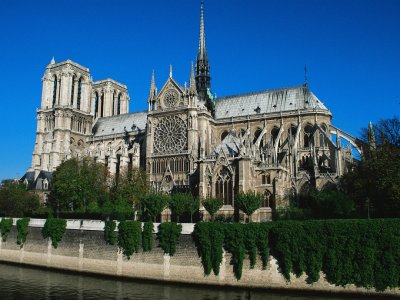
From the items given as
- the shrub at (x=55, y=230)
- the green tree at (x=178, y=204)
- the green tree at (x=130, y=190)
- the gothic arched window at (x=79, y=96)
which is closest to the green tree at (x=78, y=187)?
the green tree at (x=130, y=190)

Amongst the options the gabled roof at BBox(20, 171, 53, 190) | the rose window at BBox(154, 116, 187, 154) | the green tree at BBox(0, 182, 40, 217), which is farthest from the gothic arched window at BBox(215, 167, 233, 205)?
the gabled roof at BBox(20, 171, 53, 190)

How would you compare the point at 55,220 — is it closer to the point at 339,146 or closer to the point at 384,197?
the point at 384,197

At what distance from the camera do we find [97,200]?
55.0 meters

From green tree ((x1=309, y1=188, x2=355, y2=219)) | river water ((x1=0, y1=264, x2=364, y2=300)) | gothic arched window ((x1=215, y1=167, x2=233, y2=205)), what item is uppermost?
gothic arched window ((x1=215, y1=167, x2=233, y2=205))

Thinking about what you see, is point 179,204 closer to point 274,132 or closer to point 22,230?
point 22,230

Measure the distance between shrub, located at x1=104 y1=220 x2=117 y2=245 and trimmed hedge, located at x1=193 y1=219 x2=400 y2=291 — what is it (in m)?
7.53

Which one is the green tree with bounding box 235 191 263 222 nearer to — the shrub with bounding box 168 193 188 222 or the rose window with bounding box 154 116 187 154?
the shrub with bounding box 168 193 188 222

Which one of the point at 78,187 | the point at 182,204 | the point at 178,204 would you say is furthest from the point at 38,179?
the point at 182,204

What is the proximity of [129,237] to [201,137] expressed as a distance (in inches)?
1098

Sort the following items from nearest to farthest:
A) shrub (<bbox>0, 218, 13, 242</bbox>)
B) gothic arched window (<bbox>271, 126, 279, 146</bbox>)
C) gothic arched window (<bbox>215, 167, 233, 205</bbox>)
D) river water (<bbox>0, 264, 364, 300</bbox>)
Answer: river water (<bbox>0, 264, 364, 300</bbox>), shrub (<bbox>0, 218, 13, 242</bbox>), gothic arched window (<bbox>215, 167, 233, 205</bbox>), gothic arched window (<bbox>271, 126, 279, 146</bbox>)

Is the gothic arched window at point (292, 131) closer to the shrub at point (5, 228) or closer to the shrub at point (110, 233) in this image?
the shrub at point (110, 233)

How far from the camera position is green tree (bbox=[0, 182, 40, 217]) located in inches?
2128

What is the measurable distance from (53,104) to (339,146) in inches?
2237

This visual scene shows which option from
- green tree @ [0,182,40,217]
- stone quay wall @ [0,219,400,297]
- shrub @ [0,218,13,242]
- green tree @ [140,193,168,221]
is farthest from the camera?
green tree @ [0,182,40,217]
